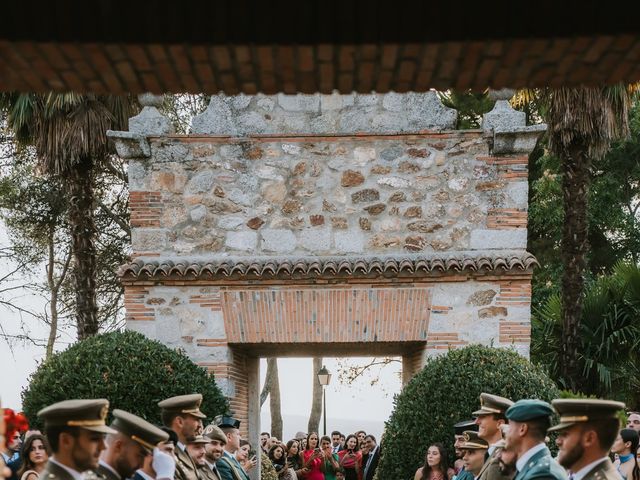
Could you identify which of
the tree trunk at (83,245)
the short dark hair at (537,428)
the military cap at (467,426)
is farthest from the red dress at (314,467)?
the short dark hair at (537,428)

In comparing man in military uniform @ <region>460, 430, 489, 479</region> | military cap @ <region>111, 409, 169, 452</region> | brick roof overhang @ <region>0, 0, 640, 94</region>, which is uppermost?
brick roof overhang @ <region>0, 0, 640, 94</region>

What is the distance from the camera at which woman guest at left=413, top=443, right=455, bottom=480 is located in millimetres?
11281

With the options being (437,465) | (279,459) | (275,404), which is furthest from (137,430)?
(275,404)

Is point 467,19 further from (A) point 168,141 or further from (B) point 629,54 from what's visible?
(A) point 168,141

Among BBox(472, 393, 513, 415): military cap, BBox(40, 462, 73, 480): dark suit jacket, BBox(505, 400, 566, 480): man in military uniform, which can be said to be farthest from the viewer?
BBox(472, 393, 513, 415): military cap

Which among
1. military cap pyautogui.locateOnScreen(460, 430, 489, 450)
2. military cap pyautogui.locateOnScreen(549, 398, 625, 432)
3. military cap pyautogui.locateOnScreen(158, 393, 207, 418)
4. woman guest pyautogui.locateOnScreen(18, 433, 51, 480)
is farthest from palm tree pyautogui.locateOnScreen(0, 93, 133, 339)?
military cap pyautogui.locateOnScreen(549, 398, 625, 432)

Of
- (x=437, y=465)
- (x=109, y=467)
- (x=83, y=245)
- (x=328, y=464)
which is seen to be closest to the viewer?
(x=109, y=467)

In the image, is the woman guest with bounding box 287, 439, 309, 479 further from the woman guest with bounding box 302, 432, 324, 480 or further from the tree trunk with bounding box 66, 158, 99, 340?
the tree trunk with bounding box 66, 158, 99, 340

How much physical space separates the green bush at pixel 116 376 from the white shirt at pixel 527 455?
6875mm

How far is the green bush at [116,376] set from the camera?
1275cm

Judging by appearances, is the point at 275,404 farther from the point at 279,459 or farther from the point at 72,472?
the point at 72,472

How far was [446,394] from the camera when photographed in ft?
40.3

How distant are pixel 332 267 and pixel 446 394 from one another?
3.06 meters

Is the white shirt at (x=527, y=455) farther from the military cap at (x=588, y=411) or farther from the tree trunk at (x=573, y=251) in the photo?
the tree trunk at (x=573, y=251)
